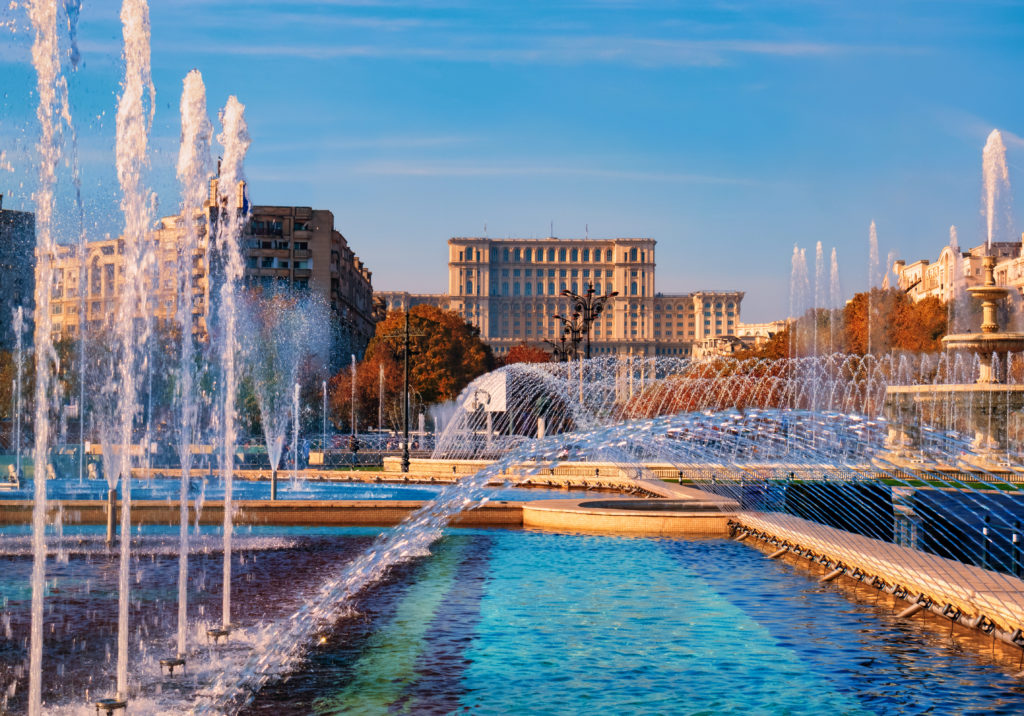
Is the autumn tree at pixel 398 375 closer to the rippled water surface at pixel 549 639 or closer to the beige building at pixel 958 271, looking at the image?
the beige building at pixel 958 271

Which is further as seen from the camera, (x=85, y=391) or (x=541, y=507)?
(x=85, y=391)

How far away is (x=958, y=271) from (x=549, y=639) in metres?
104

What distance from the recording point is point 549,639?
36.4ft

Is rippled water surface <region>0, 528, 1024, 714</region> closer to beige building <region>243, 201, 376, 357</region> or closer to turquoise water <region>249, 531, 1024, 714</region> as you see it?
turquoise water <region>249, 531, 1024, 714</region>

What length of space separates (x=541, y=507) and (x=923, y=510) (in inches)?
251

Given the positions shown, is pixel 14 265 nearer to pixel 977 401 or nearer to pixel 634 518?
pixel 977 401

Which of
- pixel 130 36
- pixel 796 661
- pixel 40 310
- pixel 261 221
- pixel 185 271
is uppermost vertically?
pixel 261 221

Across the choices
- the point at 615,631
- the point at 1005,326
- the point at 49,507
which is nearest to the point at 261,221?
the point at 1005,326

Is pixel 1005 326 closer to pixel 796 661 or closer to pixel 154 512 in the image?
pixel 154 512

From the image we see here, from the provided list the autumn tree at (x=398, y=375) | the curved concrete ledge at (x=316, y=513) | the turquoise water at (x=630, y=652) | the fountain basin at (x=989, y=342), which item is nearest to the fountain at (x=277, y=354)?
the autumn tree at (x=398, y=375)

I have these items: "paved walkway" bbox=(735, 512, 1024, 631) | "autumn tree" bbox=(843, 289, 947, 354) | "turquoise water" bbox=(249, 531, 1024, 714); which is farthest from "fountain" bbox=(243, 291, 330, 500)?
"turquoise water" bbox=(249, 531, 1024, 714)

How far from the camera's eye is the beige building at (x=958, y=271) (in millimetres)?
103375

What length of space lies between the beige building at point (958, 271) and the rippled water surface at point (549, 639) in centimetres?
9125

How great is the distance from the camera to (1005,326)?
81.1 meters
